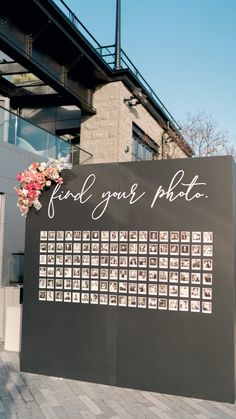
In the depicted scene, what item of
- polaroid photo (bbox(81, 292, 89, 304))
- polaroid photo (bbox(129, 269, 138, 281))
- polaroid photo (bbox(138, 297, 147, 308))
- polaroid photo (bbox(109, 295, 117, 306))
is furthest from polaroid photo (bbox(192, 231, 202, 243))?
polaroid photo (bbox(81, 292, 89, 304))

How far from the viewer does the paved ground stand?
4227mm

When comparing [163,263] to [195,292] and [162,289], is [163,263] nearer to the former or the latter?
[162,289]

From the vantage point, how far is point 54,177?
557 cm

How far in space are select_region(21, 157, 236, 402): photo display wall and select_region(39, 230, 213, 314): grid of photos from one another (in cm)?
1

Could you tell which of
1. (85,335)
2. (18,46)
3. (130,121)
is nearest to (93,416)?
(85,335)

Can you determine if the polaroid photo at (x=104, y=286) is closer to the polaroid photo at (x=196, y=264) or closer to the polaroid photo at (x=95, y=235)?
the polaroid photo at (x=95, y=235)

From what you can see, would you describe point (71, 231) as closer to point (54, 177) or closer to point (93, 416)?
point (54, 177)

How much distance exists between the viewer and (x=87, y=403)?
454 centimetres

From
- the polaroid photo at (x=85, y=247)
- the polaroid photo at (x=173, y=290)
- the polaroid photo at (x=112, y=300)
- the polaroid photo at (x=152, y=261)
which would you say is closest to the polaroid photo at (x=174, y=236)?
the polaroid photo at (x=152, y=261)

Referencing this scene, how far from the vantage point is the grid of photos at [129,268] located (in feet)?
16.0

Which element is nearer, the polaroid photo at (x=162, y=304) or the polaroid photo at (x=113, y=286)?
the polaroid photo at (x=162, y=304)

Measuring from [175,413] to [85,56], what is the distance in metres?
9.82

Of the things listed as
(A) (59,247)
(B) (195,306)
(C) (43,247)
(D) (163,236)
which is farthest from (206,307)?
(C) (43,247)

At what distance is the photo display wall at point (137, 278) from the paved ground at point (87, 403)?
180 mm
